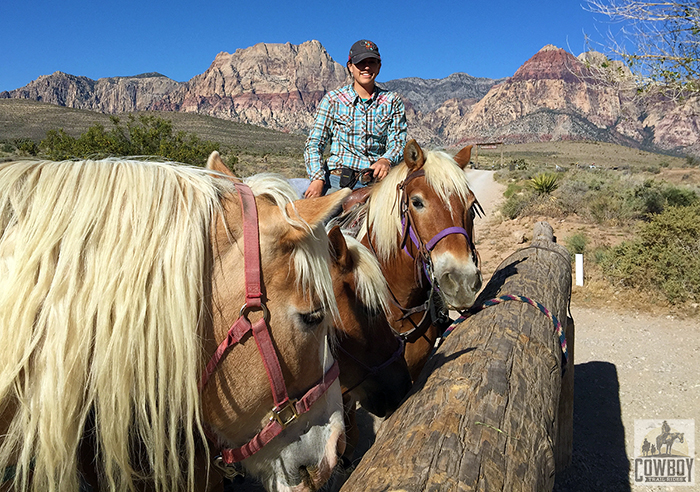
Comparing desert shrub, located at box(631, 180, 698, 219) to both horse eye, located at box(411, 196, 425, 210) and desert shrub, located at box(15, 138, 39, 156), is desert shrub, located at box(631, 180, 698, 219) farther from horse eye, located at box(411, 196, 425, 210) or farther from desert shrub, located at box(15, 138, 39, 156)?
desert shrub, located at box(15, 138, 39, 156)

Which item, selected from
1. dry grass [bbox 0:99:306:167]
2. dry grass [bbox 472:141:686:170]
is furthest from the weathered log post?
dry grass [bbox 472:141:686:170]

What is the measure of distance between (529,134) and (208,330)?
106254 mm

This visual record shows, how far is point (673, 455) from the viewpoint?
10.9 ft

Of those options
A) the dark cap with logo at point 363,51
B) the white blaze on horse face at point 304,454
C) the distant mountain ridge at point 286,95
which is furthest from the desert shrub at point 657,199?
the distant mountain ridge at point 286,95

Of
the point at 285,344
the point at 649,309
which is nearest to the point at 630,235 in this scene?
the point at 649,309

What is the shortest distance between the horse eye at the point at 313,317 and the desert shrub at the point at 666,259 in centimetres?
698

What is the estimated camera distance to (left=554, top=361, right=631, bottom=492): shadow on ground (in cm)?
319

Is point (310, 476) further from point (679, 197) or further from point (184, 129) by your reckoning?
point (184, 129)

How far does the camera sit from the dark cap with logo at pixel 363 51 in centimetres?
336

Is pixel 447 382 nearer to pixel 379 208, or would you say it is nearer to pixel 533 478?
pixel 533 478

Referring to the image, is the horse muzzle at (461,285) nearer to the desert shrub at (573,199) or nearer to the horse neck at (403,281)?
the horse neck at (403,281)

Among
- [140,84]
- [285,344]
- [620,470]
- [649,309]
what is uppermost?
[140,84]

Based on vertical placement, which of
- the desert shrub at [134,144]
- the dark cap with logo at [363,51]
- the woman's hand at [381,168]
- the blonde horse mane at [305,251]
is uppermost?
the desert shrub at [134,144]

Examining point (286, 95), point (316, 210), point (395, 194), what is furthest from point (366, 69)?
point (286, 95)
